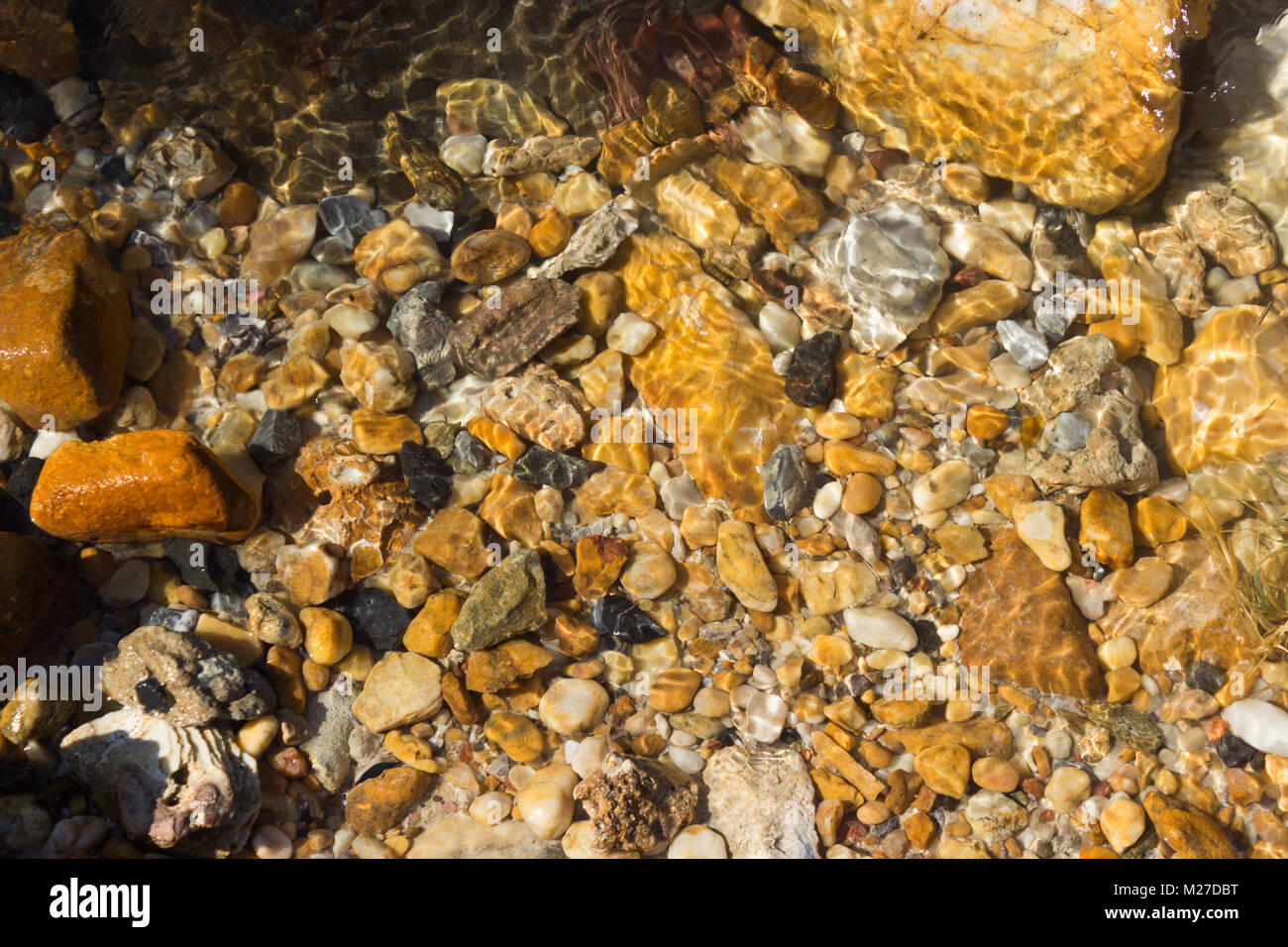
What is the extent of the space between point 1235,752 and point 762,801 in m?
2.33

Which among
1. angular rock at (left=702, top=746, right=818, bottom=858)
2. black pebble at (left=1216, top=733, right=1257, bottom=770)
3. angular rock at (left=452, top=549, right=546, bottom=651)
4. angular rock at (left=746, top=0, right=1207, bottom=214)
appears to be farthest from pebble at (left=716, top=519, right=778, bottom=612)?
angular rock at (left=746, top=0, right=1207, bottom=214)

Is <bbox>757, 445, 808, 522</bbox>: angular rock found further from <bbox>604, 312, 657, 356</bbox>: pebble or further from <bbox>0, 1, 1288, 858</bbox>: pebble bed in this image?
<bbox>604, 312, 657, 356</bbox>: pebble

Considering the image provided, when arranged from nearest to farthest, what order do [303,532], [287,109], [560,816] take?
[560,816] → [303,532] → [287,109]

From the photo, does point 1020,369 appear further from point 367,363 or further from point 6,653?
point 6,653

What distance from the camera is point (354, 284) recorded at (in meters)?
5.29

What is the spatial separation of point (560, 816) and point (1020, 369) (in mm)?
3567

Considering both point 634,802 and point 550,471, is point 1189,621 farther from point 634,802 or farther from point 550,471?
point 550,471

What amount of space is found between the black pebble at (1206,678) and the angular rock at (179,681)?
468 centimetres

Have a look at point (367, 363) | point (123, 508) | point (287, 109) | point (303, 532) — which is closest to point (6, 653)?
point (123, 508)

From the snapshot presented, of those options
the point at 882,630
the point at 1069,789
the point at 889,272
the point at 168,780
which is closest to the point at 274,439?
the point at 168,780

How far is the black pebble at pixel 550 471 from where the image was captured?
15.2 feet

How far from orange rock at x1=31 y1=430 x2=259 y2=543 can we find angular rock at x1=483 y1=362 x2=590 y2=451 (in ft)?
5.03

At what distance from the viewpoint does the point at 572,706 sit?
160 inches

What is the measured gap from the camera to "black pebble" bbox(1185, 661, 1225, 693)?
4.07 meters
